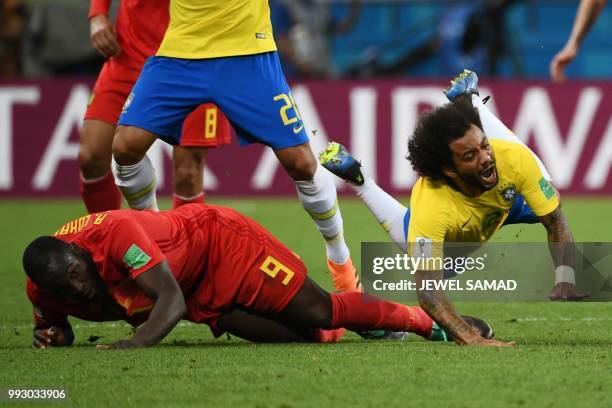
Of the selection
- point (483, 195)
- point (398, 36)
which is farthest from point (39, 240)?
point (398, 36)

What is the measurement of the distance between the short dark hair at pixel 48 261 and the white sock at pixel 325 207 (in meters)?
1.52

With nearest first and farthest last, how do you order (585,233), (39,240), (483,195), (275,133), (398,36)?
(39,240) < (483,195) < (275,133) < (585,233) < (398,36)

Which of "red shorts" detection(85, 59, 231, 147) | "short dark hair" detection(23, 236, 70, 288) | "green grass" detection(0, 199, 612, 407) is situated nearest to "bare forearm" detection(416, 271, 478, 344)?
"green grass" detection(0, 199, 612, 407)

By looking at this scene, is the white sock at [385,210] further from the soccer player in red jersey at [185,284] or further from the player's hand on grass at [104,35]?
the player's hand on grass at [104,35]

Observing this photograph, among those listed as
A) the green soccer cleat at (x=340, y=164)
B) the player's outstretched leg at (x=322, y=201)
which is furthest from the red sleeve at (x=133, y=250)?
the green soccer cleat at (x=340, y=164)

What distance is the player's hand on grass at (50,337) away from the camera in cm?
619

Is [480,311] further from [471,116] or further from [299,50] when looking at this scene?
[299,50]

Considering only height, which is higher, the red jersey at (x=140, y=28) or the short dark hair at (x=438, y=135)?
the red jersey at (x=140, y=28)

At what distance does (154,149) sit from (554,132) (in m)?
3.94

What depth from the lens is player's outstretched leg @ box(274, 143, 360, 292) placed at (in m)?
6.75

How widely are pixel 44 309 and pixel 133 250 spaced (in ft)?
2.30

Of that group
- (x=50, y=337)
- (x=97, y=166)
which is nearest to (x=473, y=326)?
(x=50, y=337)

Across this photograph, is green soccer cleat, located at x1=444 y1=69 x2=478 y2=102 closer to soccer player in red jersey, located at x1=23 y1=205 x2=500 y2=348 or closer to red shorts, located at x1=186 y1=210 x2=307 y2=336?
soccer player in red jersey, located at x1=23 y1=205 x2=500 y2=348

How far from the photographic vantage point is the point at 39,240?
5.75 metres
